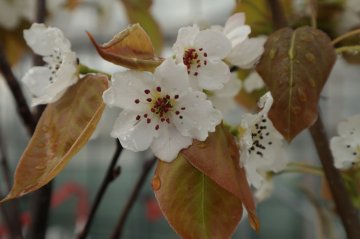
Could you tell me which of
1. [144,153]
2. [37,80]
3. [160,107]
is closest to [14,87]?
[37,80]

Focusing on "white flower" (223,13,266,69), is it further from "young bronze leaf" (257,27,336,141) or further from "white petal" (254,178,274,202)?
"white petal" (254,178,274,202)

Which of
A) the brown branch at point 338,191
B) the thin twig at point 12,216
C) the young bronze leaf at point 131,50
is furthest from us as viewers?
the thin twig at point 12,216

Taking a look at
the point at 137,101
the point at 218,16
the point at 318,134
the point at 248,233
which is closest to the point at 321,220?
the point at 318,134

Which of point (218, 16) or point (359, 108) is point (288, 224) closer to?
point (359, 108)

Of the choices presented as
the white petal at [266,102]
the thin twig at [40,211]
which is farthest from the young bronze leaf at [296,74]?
the thin twig at [40,211]

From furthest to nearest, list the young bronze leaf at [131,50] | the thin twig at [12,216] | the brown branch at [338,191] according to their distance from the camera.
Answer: the thin twig at [12,216]
the brown branch at [338,191]
the young bronze leaf at [131,50]

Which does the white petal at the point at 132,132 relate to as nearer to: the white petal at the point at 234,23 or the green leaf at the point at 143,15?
the white petal at the point at 234,23
